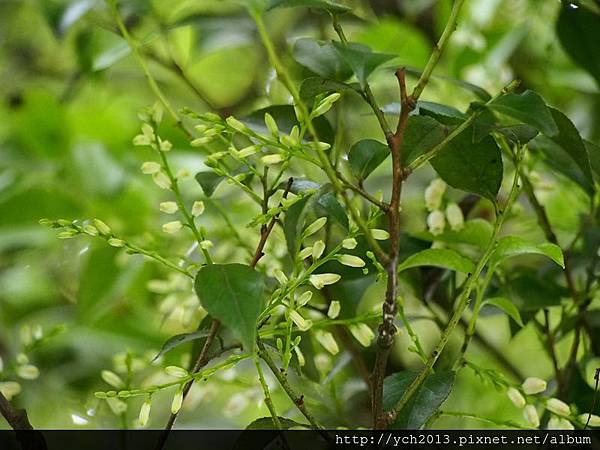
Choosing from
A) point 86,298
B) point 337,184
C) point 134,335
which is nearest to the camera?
point 337,184

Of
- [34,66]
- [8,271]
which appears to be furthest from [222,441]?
[34,66]

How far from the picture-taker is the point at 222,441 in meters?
0.63

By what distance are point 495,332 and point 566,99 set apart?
328 millimetres

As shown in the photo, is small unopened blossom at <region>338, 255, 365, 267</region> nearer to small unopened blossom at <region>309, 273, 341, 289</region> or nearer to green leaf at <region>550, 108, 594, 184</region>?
small unopened blossom at <region>309, 273, 341, 289</region>

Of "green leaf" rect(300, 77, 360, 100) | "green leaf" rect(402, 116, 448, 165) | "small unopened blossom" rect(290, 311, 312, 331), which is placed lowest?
"small unopened blossom" rect(290, 311, 312, 331)

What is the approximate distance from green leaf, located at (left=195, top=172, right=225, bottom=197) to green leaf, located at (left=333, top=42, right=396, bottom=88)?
10 centimetres

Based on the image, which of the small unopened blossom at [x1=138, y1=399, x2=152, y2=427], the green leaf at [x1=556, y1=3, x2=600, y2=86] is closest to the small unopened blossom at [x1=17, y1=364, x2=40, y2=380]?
the small unopened blossom at [x1=138, y1=399, x2=152, y2=427]

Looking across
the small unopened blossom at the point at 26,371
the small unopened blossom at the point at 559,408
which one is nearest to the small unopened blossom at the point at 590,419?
the small unopened blossom at the point at 559,408

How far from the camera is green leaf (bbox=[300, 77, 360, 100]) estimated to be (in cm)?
45

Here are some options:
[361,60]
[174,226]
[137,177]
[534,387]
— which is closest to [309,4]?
[361,60]

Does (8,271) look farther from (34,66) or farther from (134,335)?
(34,66)

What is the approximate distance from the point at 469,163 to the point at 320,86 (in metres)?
0.10

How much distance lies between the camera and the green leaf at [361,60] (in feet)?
1.37

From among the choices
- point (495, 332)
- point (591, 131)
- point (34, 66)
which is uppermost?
point (591, 131)
